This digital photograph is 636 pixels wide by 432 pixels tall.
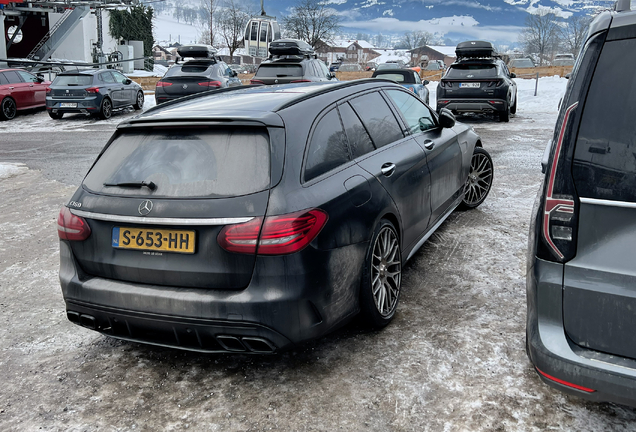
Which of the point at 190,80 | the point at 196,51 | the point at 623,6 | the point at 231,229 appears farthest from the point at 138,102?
the point at 623,6

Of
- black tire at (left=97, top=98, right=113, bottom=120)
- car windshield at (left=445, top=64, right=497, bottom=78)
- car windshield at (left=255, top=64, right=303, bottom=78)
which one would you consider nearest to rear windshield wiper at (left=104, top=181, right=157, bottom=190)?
car windshield at (left=255, top=64, right=303, bottom=78)

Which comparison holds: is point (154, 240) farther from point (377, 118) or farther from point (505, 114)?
point (505, 114)

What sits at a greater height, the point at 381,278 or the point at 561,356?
the point at 561,356

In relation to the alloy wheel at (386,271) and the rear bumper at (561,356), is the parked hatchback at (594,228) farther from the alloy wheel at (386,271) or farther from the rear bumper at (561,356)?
the alloy wheel at (386,271)

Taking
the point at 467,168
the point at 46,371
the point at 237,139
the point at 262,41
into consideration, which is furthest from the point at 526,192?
the point at 262,41

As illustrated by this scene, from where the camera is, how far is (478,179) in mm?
6570

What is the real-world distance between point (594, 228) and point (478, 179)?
4376 mm

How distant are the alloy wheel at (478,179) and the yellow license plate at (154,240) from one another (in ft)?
13.4

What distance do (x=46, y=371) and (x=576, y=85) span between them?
127 inches

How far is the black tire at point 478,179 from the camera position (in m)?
6.43

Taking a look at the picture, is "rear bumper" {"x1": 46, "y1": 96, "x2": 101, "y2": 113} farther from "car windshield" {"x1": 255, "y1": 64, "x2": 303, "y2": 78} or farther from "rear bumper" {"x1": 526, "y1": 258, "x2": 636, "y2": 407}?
"rear bumper" {"x1": 526, "y1": 258, "x2": 636, "y2": 407}

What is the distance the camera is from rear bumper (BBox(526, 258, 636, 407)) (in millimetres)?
2260

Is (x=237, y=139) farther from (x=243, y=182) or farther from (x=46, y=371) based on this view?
(x=46, y=371)

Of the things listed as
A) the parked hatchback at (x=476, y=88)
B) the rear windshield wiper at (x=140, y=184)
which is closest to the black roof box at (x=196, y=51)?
the parked hatchback at (x=476, y=88)
